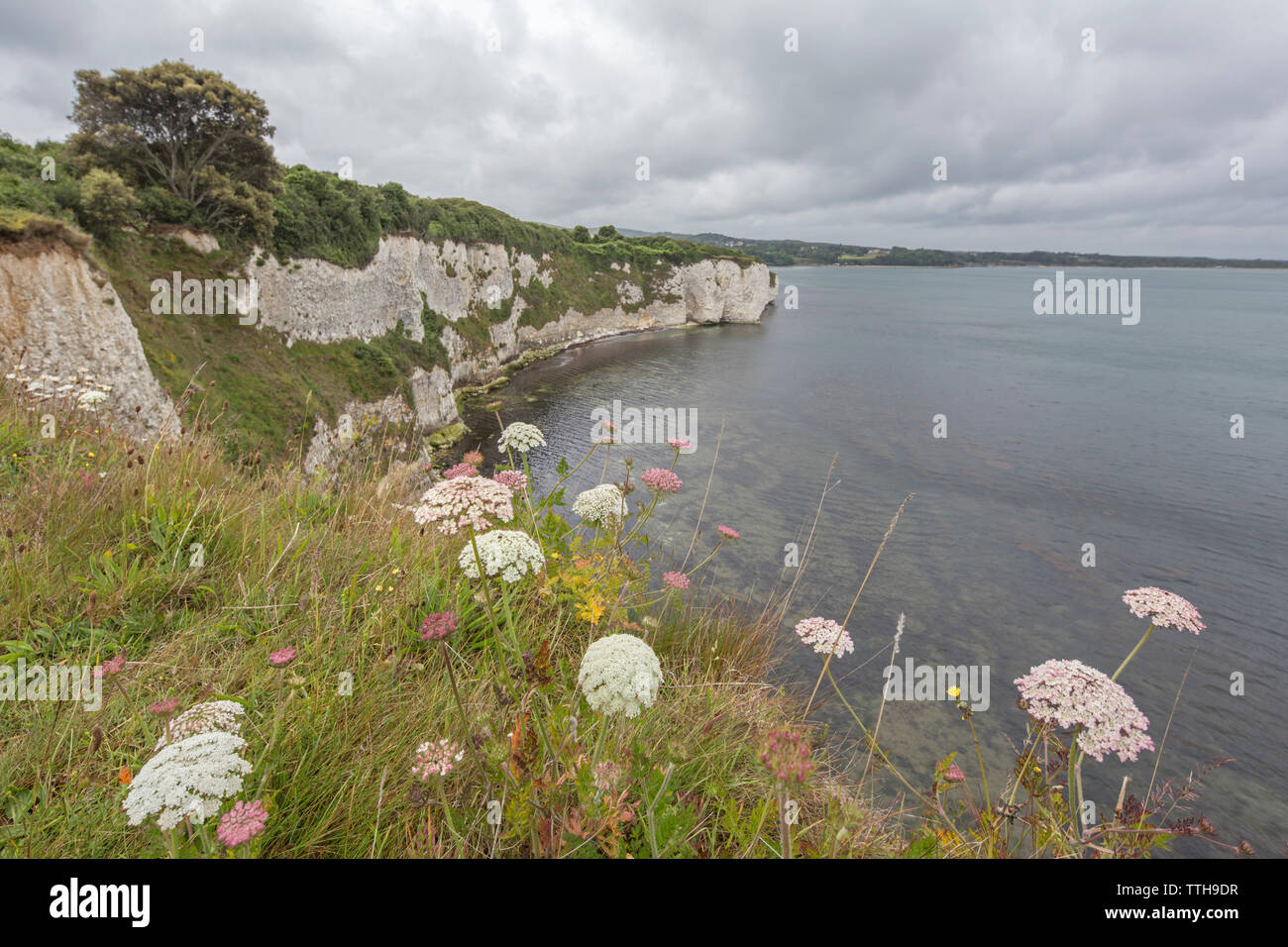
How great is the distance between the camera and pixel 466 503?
8.56ft

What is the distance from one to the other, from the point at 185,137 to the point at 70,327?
43.7ft

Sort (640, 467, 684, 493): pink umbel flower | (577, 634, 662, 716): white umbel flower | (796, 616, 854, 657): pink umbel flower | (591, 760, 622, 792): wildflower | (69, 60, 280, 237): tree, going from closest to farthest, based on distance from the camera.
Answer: (591, 760, 622, 792): wildflower
(577, 634, 662, 716): white umbel flower
(796, 616, 854, 657): pink umbel flower
(640, 467, 684, 493): pink umbel flower
(69, 60, 280, 237): tree

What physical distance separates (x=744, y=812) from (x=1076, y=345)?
95.1m

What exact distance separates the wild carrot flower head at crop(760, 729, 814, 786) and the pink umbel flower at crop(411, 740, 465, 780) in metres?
1.14

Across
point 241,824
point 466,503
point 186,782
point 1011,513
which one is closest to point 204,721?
point 186,782

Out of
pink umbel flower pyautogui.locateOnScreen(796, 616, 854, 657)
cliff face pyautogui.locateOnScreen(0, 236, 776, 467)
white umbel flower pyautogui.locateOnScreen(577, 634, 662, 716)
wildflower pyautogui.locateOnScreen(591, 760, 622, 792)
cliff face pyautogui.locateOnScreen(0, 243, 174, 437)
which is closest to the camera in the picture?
wildflower pyautogui.locateOnScreen(591, 760, 622, 792)

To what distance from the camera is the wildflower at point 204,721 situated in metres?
1.98

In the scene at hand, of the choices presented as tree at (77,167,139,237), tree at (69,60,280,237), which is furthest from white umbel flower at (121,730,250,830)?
tree at (69,60,280,237)

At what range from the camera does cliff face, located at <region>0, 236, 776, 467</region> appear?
15.7m

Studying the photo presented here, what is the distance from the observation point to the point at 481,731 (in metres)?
2.06

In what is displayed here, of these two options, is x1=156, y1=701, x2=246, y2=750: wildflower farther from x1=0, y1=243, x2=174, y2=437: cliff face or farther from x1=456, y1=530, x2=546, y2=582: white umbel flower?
x1=0, y1=243, x2=174, y2=437: cliff face

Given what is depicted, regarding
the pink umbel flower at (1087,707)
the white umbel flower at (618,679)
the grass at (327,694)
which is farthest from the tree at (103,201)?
the pink umbel flower at (1087,707)

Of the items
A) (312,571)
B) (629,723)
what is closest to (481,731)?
(629,723)

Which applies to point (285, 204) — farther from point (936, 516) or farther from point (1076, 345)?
point (1076, 345)
